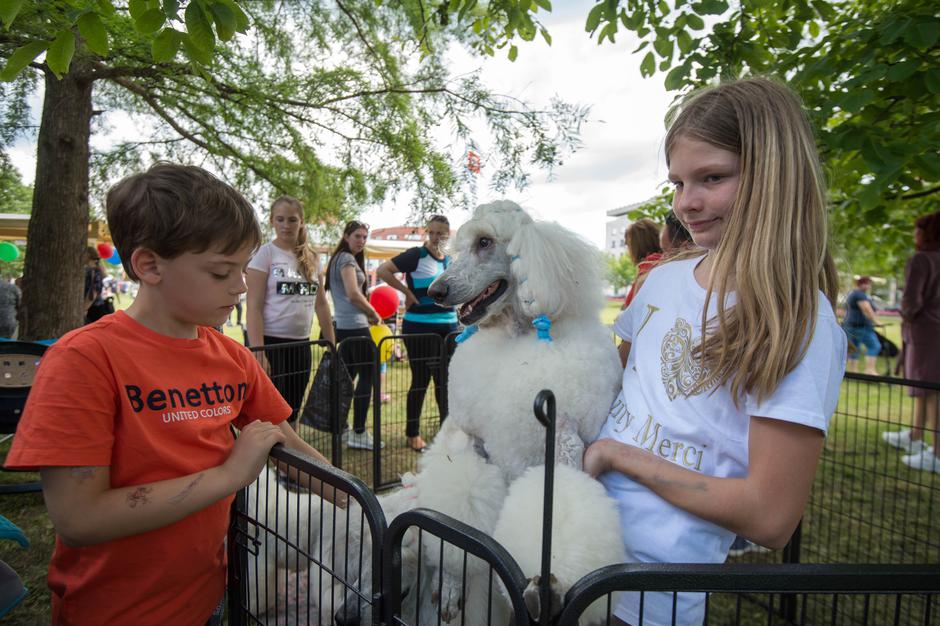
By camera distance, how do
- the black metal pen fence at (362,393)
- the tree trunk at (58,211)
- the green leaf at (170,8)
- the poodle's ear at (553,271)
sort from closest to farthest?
the green leaf at (170,8)
the poodle's ear at (553,271)
the black metal pen fence at (362,393)
the tree trunk at (58,211)

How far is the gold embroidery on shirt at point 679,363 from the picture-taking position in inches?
44.2

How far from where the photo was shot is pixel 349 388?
12.7ft

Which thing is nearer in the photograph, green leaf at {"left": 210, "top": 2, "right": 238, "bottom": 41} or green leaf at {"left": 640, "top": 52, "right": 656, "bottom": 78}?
green leaf at {"left": 210, "top": 2, "right": 238, "bottom": 41}

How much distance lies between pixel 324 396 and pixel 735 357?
3116 millimetres

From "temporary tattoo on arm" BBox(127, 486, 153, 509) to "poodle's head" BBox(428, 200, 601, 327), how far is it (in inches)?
38.4

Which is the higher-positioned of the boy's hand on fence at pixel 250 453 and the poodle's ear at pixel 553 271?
the poodle's ear at pixel 553 271

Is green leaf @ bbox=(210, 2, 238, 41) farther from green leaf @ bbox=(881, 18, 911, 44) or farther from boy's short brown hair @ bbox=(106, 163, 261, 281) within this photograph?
green leaf @ bbox=(881, 18, 911, 44)

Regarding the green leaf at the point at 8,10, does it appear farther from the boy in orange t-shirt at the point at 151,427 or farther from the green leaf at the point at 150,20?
the boy in orange t-shirt at the point at 151,427

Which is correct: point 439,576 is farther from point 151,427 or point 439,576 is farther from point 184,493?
point 151,427

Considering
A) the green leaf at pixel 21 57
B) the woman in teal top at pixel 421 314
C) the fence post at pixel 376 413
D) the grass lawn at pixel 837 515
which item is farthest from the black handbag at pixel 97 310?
the green leaf at pixel 21 57

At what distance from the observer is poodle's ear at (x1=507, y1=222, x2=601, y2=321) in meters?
1.63

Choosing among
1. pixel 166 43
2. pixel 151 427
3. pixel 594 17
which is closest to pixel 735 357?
pixel 151 427

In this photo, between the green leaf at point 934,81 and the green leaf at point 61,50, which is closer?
the green leaf at point 61,50

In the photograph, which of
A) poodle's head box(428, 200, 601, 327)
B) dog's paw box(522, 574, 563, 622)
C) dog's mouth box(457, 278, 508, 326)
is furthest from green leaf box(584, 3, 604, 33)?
dog's paw box(522, 574, 563, 622)
